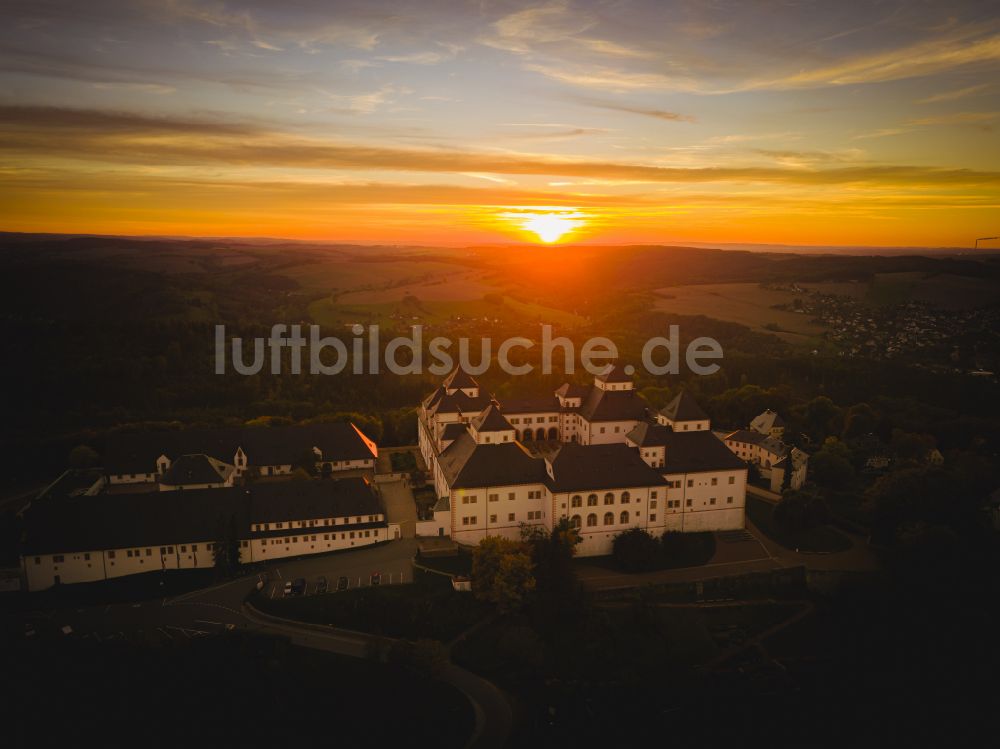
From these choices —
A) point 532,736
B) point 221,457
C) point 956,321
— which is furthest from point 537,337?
point 532,736

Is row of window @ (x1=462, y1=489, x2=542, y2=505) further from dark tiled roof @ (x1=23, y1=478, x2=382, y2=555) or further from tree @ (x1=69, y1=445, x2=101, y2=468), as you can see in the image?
tree @ (x1=69, y1=445, x2=101, y2=468)

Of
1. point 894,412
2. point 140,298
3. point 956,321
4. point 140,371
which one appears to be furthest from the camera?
point 140,298

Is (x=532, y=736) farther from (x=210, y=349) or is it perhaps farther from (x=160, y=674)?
(x=210, y=349)

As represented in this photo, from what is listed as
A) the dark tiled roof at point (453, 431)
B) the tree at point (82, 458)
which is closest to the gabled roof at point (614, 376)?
the dark tiled roof at point (453, 431)

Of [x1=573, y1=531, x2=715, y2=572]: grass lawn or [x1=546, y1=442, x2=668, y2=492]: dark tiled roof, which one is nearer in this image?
[x1=573, y1=531, x2=715, y2=572]: grass lawn

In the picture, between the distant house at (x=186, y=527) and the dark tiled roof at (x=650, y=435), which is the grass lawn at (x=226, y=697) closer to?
the distant house at (x=186, y=527)

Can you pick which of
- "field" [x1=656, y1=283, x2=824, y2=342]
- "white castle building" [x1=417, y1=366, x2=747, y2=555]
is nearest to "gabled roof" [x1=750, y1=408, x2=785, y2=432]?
"white castle building" [x1=417, y1=366, x2=747, y2=555]
